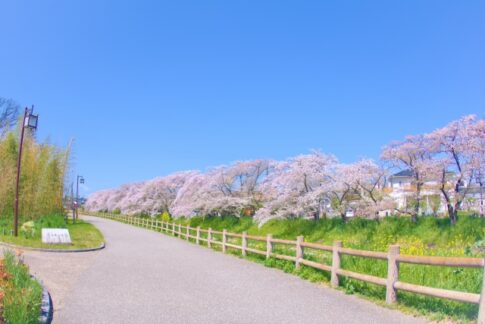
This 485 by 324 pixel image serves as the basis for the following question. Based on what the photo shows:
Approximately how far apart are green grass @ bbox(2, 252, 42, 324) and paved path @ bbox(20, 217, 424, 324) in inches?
21.9

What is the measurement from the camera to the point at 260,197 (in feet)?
98.7

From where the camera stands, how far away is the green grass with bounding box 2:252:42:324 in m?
4.68

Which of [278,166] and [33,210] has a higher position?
[278,166]

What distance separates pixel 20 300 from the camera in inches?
193

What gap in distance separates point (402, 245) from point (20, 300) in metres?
11.5

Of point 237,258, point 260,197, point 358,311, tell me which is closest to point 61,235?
point 237,258

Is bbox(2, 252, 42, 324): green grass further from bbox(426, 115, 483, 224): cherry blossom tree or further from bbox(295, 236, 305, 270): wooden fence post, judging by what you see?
bbox(426, 115, 483, 224): cherry blossom tree

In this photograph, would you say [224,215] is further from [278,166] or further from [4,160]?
[4,160]

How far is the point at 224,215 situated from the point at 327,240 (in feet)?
44.0

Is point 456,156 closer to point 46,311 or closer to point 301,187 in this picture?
point 301,187

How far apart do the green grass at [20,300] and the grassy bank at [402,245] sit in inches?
202

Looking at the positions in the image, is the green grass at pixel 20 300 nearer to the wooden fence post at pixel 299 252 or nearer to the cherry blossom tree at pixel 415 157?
the wooden fence post at pixel 299 252

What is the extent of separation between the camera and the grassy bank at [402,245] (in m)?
6.26

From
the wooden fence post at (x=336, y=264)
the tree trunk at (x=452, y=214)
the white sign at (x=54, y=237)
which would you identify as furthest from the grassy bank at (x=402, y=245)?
the white sign at (x=54, y=237)
